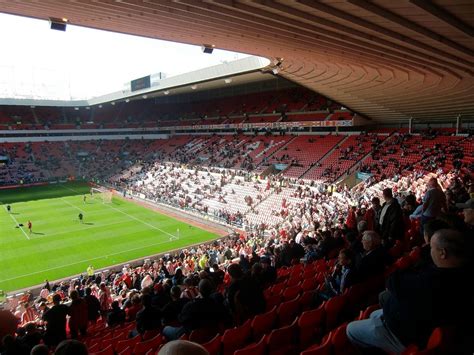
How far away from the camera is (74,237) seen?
85.8 feet

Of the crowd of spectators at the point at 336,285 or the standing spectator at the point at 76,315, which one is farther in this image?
the standing spectator at the point at 76,315

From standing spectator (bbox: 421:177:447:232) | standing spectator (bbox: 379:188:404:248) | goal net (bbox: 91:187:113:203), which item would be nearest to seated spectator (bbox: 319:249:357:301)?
standing spectator (bbox: 379:188:404:248)

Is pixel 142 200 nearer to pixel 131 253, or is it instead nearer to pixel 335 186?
pixel 131 253

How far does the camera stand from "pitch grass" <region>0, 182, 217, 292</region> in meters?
20.7

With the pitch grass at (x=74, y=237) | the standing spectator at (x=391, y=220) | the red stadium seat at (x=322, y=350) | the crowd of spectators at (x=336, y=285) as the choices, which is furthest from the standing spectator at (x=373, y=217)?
the pitch grass at (x=74, y=237)

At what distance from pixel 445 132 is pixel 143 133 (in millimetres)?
46299

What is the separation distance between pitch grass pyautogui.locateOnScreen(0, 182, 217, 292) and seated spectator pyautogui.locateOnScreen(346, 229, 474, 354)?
66.1 ft

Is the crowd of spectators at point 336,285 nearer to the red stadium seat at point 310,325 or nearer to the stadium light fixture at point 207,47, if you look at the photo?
the red stadium seat at point 310,325

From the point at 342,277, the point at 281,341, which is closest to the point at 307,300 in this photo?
the point at 342,277

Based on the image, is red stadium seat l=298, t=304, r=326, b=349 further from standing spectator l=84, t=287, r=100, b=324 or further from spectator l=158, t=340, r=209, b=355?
standing spectator l=84, t=287, r=100, b=324

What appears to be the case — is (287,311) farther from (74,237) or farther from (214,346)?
(74,237)

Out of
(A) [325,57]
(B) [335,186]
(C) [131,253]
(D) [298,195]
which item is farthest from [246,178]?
(A) [325,57]

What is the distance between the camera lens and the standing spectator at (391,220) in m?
6.67

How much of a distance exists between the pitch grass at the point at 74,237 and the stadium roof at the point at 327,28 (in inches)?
564
